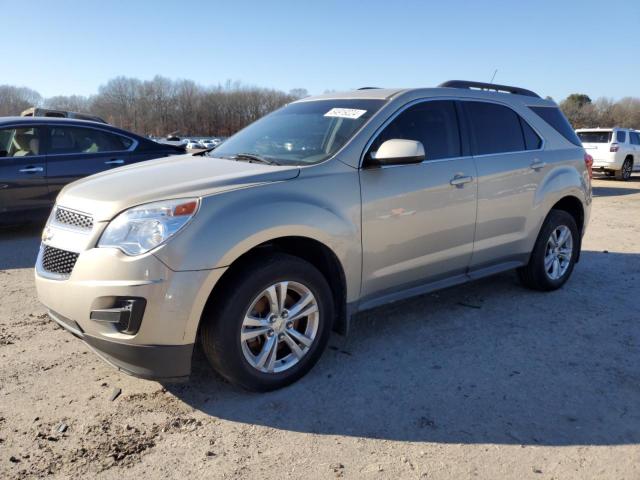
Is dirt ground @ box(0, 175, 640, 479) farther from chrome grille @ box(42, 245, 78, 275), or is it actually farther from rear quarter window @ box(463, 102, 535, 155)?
rear quarter window @ box(463, 102, 535, 155)

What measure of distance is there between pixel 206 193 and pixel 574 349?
2.84 m

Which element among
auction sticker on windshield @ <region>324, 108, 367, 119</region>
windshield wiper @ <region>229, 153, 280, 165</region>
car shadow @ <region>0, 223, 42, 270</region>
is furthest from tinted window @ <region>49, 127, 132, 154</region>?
auction sticker on windshield @ <region>324, 108, 367, 119</region>

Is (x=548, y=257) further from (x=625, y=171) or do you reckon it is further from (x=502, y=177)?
(x=625, y=171)

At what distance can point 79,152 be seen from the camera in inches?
289

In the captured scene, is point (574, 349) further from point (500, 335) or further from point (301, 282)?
point (301, 282)

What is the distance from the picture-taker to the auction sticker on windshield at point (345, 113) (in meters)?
3.74

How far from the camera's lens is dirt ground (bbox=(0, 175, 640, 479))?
250 cm

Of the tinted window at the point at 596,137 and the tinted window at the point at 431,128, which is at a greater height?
the tinted window at the point at 596,137

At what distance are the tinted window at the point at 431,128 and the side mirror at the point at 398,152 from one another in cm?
23

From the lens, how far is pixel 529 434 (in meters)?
2.73

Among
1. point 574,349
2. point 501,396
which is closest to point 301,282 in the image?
point 501,396

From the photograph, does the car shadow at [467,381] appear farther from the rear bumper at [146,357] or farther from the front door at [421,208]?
the front door at [421,208]

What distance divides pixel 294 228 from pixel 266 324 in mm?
583

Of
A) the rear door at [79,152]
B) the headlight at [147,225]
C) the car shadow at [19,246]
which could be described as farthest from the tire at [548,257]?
the rear door at [79,152]
